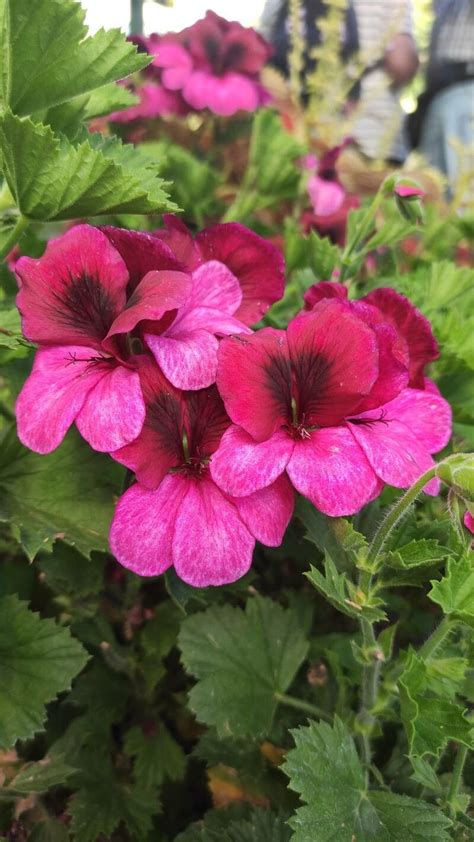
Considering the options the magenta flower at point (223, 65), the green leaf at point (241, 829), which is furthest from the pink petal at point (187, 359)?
the magenta flower at point (223, 65)

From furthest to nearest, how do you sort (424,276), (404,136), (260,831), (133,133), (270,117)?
(404,136) → (133,133) → (270,117) → (424,276) → (260,831)

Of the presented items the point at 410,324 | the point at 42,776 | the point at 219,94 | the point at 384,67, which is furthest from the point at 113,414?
the point at 384,67

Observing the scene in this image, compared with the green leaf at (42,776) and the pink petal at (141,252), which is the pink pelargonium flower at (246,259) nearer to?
the pink petal at (141,252)

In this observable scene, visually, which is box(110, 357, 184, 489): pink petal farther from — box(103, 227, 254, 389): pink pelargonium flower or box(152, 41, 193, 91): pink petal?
box(152, 41, 193, 91): pink petal

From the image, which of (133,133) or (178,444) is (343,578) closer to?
(178,444)

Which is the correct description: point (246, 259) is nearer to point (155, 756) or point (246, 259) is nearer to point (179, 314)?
point (179, 314)

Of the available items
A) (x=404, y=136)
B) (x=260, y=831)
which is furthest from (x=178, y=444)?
(x=404, y=136)

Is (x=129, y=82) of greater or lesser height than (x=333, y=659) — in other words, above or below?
above
